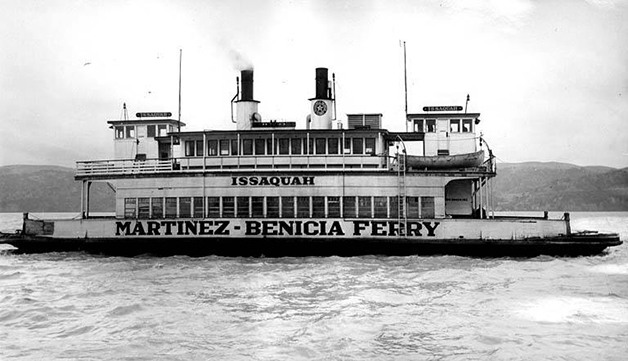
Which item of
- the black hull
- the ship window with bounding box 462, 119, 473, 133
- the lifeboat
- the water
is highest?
the ship window with bounding box 462, 119, 473, 133

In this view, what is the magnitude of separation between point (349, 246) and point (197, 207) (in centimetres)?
615

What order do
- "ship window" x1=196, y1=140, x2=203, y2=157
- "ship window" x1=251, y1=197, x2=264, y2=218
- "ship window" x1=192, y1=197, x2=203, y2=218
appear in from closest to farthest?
"ship window" x1=251, y1=197, x2=264, y2=218 < "ship window" x1=192, y1=197, x2=203, y2=218 < "ship window" x1=196, y1=140, x2=203, y2=157

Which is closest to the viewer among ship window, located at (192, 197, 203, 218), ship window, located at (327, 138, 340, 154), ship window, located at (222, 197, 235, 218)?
ship window, located at (222, 197, 235, 218)

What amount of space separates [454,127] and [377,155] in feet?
16.1

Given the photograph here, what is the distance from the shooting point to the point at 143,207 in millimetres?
23109

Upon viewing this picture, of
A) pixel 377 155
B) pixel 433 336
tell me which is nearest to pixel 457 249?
pixel 377 155

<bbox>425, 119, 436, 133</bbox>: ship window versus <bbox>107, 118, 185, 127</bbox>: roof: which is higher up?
<bbox>107, 118, 185, 127</bbox>: roof

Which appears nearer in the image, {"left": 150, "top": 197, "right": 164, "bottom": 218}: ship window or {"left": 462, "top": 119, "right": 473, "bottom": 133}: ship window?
{"left": 150, "top": 197, "right": 164, "bottom": 218}: ship window

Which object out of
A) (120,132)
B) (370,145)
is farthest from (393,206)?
(120,132)

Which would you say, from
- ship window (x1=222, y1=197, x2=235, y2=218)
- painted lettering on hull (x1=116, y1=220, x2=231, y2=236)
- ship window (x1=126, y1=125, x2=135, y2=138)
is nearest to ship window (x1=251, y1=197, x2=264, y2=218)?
ship window (x1=222, y1=197, x2=235, y2=218)

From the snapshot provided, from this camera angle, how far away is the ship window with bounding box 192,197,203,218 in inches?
888

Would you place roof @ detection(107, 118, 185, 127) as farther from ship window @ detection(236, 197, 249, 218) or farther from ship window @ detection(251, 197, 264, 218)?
ship window @ detection(251, 197, 264, 218)

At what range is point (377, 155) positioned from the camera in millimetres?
22391

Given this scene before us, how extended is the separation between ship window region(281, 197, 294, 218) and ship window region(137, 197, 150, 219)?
215 inches
